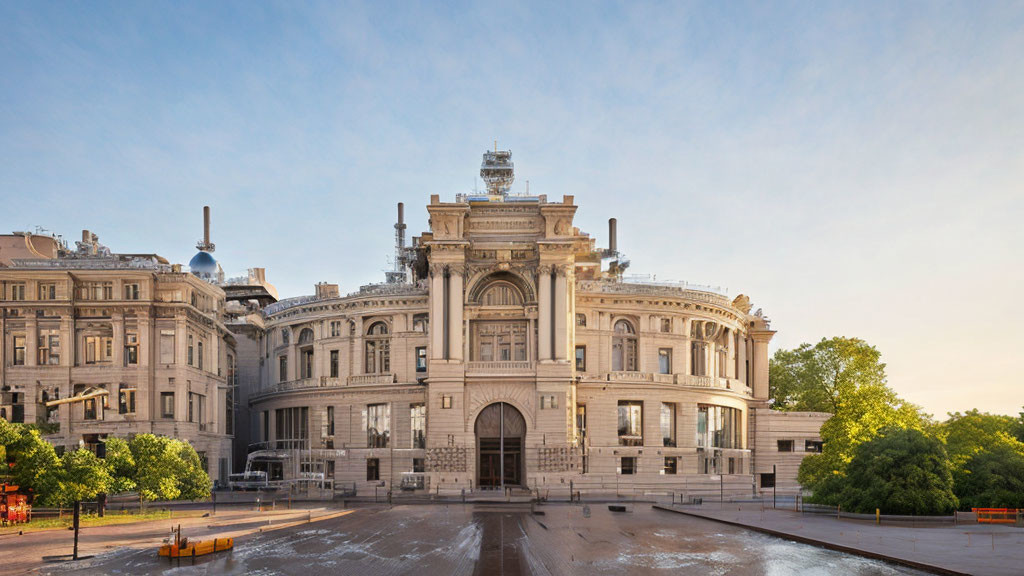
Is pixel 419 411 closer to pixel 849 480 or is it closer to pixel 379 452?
pixel 379 452

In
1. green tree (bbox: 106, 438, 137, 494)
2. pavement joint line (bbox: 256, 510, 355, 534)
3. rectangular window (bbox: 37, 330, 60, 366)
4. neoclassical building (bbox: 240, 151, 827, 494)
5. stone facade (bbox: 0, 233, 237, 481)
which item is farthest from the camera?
neoclassical building (bbox: 240, 151, 827, 494)

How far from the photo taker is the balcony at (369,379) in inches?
3452

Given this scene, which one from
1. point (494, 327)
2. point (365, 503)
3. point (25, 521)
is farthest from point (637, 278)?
point (25, 521)

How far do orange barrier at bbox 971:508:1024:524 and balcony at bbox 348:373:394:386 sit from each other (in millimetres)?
53094

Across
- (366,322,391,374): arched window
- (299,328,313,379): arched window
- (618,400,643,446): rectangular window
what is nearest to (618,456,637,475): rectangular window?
(618,400,643,446): rectangular window

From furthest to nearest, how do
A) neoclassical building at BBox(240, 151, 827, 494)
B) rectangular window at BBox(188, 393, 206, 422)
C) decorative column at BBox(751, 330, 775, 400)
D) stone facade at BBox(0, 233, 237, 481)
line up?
decorative column at BBox(751, 330, 775, 400) → neoclassical building at BBox(240, 151, 827, 494) → rectangular window at BBox(188, 393, 206, 422) → stone facade at BBox(0, 233, 237, 481)

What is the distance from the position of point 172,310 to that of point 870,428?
5470cm

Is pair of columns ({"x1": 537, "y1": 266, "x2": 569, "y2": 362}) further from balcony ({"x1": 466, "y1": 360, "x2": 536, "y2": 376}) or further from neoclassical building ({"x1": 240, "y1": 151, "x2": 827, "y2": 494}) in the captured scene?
balcony ({"x1": 466, "y1": 360, "x2": 536, "y2": 376})

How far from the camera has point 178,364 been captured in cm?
7300

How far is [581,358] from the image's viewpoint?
288 feet

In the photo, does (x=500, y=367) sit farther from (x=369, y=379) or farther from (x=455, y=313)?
(x=369, y=379)

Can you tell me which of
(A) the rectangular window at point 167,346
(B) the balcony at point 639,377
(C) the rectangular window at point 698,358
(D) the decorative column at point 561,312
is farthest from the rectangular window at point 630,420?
(A) the rectangular window at point 167,346

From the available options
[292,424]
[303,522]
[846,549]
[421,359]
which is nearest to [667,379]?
[421,359]

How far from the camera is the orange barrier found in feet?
164
